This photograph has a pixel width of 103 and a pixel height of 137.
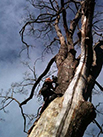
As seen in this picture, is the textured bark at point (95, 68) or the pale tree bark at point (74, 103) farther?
the textured bark at point (95, 68)

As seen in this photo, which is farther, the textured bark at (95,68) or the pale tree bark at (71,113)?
the textured bark at (95,68)

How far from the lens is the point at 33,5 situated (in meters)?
6.46

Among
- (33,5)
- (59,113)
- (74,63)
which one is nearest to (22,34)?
(33,5)

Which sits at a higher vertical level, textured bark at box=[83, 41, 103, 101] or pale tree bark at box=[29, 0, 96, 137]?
textured bark at box=[83, 41, 103, 101]

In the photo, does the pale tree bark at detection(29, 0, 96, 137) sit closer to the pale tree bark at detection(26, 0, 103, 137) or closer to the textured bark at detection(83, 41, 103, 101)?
the pale tree bark at detection(26, 0, 103, 137)

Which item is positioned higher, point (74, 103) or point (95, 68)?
point (95, 68)

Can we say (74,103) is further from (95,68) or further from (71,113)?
(95,68)

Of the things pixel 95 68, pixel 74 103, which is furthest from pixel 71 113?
pixel 95 68

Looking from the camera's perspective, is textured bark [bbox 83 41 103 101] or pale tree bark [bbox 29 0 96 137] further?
textured bark [bbox 83 41 103 101]

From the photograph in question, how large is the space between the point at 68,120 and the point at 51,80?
162cm

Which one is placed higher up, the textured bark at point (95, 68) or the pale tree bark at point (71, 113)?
the textured bark at point (95, 68)

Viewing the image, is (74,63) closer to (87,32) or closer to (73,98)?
(87,32)

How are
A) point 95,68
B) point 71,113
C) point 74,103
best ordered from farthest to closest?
point 95,68 → point 74,103 → point 71,113

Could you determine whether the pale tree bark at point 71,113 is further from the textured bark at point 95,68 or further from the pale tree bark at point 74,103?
the textured bark at point 95,68
